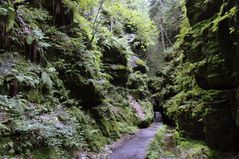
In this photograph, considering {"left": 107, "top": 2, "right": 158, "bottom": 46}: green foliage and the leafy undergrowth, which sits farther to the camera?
{"left": 107, "top": 2, "right": 158, "bottom": 46}: green foliage

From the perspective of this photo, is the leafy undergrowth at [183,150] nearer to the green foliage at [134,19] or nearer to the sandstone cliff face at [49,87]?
the sandstone cliff face at [49,87]

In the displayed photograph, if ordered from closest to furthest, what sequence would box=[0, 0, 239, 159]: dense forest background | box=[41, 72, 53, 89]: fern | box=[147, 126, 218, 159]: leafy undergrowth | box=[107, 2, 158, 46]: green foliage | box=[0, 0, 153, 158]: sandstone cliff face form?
box=[0, 0, 153, 158]: sandstone cliff face → box=[0, 0, 239, 159]: dense forest background → box=[41, 72, 53, 89]: fern → box=[147, 126, 218, 159]: leafy undergrowth → box=[107, 2, 158, 46]: green foliage

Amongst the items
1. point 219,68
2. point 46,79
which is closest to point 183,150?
point 219,68

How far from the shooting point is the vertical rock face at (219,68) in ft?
29.4

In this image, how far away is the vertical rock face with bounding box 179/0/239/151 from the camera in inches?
352

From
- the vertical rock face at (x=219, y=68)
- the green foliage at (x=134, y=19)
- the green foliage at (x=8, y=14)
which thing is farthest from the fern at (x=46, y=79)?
the green foliage at (x=134, y=19)

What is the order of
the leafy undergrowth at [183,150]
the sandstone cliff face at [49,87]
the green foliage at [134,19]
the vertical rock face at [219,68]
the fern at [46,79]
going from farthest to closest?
1. the green foliage at [134,19]
2. the leafy undergrowth at [183,150]
3. the fern at [46,79]
4. the vertical rock face at [219,68]
5. the sandstone cliff face at [49,87]

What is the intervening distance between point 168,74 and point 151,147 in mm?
12897

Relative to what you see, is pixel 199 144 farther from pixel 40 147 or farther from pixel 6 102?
pixel 6 102

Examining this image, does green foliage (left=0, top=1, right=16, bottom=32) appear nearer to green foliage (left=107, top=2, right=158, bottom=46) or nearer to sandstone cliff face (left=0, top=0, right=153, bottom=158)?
sandstone cliff face (left=0, top=0, right=153, bottom=158)

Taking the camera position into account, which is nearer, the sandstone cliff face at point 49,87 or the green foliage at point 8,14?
the sandstone cliff face at point 49,87

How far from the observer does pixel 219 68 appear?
9.74 metres

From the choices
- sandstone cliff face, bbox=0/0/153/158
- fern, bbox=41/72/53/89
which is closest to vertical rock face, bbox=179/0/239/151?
sandstone cliff face, bbox=0/0/153/158

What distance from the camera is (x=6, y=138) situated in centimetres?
676
